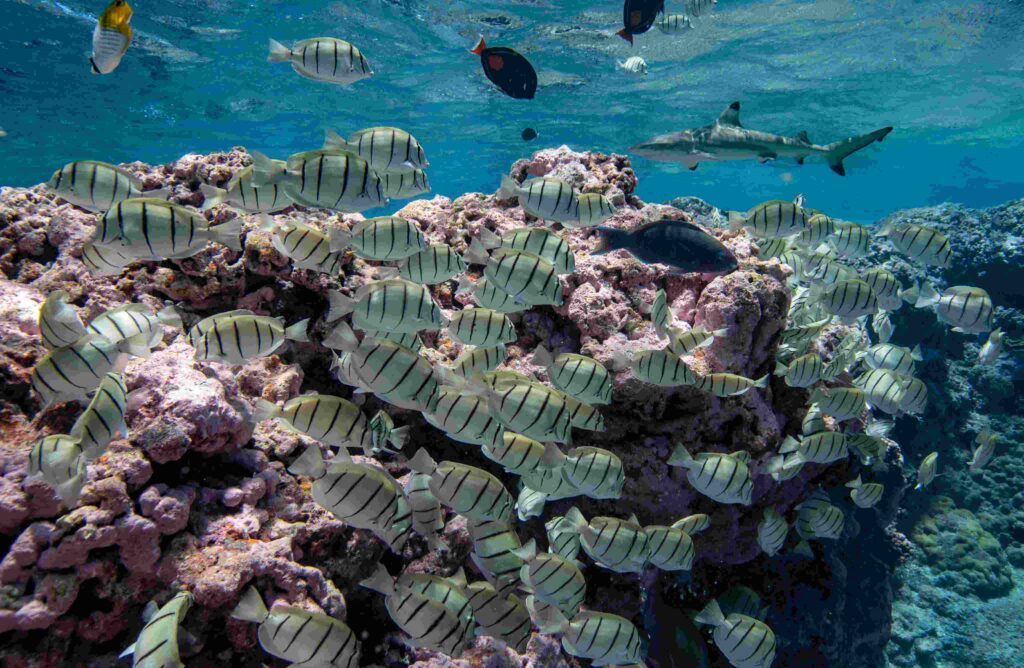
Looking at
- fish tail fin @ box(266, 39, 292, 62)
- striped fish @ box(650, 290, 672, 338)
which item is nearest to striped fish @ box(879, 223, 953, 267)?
striped fish @ box(650, 290, 672, 338)

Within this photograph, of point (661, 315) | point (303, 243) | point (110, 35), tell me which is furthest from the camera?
point (661, 315)

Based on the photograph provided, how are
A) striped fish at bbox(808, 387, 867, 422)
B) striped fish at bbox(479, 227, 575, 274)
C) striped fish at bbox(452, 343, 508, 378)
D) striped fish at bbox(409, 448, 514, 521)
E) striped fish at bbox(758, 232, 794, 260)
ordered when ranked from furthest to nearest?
striped fish at bbox(758, 232, 794, 260), striped fish at bbox(808, 387, 867, 422), striped fish at bbox(479, 227, 575, 274), striped fish at bbox(452, 343, 508, 378), striped fish at bbox(409, 448, 514, 521)

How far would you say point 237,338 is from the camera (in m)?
2.97

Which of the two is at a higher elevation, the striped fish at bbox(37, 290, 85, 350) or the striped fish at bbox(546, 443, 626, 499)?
the striped fish at bbox(37, 290, 85, 350)

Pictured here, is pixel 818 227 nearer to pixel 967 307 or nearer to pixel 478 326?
pixel 967 307

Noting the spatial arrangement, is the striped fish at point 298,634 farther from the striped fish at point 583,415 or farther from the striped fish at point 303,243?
the striped fish at point 303,243

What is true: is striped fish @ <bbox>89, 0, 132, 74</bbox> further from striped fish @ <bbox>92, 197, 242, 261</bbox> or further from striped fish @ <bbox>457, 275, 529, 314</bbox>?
striped fish @ <bbox>457, 275, 529, 314</bbox>

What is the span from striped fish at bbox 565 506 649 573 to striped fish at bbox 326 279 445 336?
5.25 ft

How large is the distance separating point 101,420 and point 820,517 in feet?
18.4

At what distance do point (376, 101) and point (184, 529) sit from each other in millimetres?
25568

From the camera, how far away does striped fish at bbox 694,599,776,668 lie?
373 centimetres

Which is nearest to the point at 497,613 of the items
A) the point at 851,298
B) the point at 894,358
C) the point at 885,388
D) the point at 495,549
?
the point at 495,549

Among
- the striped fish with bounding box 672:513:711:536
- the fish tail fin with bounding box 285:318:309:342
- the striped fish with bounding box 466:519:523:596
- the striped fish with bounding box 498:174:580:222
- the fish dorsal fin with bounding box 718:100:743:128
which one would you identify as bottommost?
the striped fish with bounding box 672:513:711:536

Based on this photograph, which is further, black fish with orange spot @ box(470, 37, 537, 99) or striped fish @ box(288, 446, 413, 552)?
black fish with orange spot @ box(470, 37, 537, 99)
